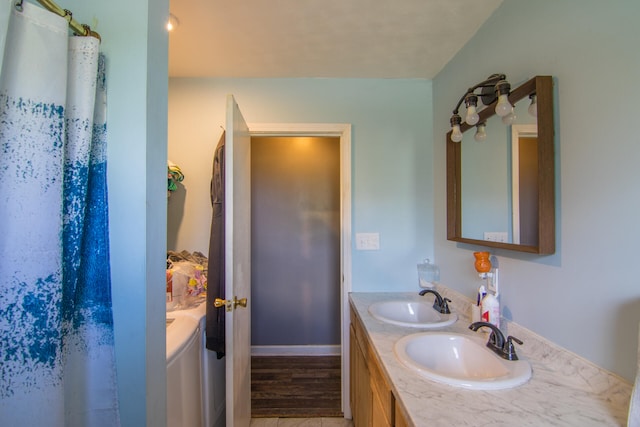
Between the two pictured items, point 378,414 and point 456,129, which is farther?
point 456,129

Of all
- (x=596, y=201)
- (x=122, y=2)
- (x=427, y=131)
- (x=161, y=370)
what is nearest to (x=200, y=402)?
(x=161, y=370)

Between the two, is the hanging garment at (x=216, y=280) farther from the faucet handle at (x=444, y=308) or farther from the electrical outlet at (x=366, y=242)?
the faucet handle at (x=444, y=308)

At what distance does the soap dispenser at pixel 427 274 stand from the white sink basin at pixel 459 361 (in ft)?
2.31

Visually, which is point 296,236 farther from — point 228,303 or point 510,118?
point 510,118

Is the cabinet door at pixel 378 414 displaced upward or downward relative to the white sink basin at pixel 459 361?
downward

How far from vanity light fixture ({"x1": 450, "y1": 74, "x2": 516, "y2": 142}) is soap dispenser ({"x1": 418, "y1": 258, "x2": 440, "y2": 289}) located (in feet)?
2.80

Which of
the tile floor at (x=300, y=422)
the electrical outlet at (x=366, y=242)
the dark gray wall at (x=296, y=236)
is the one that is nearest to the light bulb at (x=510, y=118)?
the electrical outlet at (x=366, y=242)

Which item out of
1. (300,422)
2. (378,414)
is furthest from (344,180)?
(300,422)

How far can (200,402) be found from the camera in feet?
4.54

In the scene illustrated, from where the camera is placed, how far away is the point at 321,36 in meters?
1.42

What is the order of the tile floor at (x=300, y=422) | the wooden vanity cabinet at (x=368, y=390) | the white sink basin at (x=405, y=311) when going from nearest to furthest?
the wooden vanity cabinet at (x=368, y=390) < the white sink basin at (x=405, y=311) < the tile floor at (x=300, y=422)

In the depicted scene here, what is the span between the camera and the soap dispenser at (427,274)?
179 cm

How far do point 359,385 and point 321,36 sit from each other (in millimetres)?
1919

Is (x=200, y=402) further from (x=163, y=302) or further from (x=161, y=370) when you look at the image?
(x=163, y=302)
